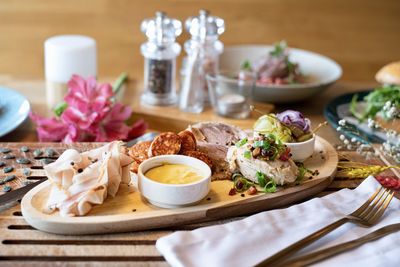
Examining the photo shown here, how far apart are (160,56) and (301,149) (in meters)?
0.86

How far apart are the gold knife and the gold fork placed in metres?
0.02

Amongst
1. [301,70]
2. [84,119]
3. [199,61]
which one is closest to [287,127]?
[84,119]

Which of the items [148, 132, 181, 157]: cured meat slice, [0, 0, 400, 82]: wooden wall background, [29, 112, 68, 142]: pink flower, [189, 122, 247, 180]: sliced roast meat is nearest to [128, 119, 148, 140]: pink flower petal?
[29, 112, 68, 142]: pink flower

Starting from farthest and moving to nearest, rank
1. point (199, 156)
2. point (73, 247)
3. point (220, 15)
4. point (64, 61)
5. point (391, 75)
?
→ 1. point (220, 15)
2. point (391, 75)
3. point (64, 61)
4. point (199, 156)
5. point (73, 247)

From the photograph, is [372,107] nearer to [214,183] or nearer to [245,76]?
[245,76]

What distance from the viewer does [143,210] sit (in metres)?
1.18

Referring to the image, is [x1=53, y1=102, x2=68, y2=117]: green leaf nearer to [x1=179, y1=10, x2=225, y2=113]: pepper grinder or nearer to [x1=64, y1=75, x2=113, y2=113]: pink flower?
[x1=64, y1=75, x2=113, y2=113]: pink flower

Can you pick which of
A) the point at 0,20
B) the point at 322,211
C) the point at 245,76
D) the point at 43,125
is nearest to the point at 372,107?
the point at 245,76

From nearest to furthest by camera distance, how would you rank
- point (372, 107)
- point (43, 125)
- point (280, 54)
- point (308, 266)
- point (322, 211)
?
point (308, 266) < point (322, 211) < point (43, 125) < point (372, 107) < point (280, 54)

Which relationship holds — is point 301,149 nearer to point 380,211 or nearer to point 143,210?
point 380,211

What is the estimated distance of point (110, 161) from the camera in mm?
1228

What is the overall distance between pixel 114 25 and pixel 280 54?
1211 millimetres

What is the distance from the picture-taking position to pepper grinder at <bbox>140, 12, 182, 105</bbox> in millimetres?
2098

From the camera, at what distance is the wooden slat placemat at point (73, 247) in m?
1.05
